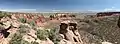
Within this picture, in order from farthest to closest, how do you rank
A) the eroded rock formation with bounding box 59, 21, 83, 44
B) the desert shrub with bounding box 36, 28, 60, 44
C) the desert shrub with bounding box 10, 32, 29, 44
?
1. the eroded rock formation with bounding box 59, 21, 83, 44
2. the desert shrub with bounding box 36, 28, 60, 44
3. the desert shrub with bounding box 10, 32, 29, 44

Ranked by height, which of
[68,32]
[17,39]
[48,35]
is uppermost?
[17,39]

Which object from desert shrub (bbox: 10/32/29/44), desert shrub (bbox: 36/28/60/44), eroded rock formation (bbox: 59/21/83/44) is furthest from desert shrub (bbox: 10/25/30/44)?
eroded rock formation (bbox: 59/21/83/44)

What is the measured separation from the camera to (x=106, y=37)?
97.4 feet

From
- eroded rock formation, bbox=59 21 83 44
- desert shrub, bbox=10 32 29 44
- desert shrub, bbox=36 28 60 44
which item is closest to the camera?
desert shrub, bbox=10 32 29 44

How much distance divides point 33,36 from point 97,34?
1226 centimetres

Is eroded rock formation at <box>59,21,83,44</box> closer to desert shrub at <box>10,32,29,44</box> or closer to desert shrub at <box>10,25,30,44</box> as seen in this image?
desert shrub at <box>10,25,30,44</box>

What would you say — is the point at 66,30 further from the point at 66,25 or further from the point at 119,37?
the point at 119,37

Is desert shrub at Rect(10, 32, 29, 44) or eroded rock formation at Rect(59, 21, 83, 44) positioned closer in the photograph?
desert shrub at Rect(10, 32, 29, 44)

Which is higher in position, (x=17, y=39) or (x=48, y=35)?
(x=17, y=39)

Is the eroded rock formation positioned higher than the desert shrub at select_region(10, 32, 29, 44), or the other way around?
the desert shrub at select_region(10, 32, 29, 44)

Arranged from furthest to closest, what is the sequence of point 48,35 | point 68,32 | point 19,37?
1. point 68,32
2. point 48,35
3. point 19,37

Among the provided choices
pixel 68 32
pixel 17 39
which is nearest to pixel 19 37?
pixel 17 39

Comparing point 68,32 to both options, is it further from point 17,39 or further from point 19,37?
point 17,39

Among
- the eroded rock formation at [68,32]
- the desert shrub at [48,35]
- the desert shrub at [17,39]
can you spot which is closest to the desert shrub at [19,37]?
the desert shrub at [17,39]
